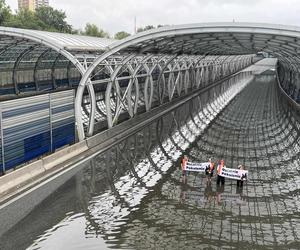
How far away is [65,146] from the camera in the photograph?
67.9 ft

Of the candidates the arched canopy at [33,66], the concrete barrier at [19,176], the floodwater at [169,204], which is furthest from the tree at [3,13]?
the concrete barrier at [19,176]

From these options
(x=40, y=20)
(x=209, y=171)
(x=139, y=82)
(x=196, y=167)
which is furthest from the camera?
(x=40, y=20)

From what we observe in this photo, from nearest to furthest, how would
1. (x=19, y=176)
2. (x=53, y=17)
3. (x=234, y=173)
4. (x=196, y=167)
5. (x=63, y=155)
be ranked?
(x=19, y=176)
(x=234, y=173)
(x=196, y=167)
(x=63, y=155)
(x=53, y=17)

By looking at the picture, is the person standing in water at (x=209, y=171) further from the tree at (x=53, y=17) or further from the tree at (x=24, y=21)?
the tree at (x=53, y=17)

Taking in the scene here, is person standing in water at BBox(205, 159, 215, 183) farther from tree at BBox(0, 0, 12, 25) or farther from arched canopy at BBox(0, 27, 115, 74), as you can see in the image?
tree at BBox(0, 0, 12, 25)

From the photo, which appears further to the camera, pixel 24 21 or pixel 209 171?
pixel 24 21

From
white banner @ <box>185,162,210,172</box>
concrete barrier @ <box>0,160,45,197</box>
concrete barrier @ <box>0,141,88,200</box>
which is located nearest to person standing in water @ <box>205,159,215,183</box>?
white banner @ <box>185,162,210,172</box>

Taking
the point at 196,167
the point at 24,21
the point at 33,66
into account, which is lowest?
the point at 196,167

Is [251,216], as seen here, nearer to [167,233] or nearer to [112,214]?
[167,233]

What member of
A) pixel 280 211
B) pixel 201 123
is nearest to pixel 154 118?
pixel 201 123

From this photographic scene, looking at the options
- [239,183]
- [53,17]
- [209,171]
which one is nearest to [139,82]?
[209,171]

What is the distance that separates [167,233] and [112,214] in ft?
6.66

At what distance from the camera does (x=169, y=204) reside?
13.8 metres

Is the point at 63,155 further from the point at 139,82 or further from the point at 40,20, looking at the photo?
the point at 40,20
